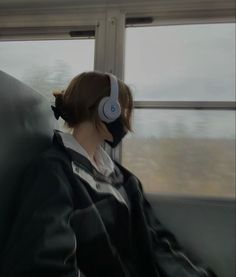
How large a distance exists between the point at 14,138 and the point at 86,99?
0.31 m

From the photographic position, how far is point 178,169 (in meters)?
1.69

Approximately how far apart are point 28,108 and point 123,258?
61 cm

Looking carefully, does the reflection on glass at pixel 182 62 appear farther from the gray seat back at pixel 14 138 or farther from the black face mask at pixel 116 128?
the gray seat back at pixel 14 138

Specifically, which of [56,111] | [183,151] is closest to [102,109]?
[56,111]

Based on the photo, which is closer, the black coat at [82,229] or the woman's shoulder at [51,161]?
the black coat at [82,229]

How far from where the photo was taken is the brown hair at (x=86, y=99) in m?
1.24

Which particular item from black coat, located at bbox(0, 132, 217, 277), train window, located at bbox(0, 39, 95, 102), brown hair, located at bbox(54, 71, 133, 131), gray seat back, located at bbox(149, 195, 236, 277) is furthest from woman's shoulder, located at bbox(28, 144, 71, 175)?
train window, located at bbox(0, 39, 95, 102)

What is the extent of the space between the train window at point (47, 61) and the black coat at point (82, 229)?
70cm

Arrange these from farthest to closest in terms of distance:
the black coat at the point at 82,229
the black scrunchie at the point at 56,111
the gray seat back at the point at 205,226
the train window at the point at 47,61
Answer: the train window at the point at 47,61
the gray seat back at the point at 205,226
the black scrunchie at the point at 56,111
the black coat at the point at 82,229

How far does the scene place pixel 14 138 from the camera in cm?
104

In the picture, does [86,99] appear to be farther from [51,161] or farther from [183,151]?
[183,151]

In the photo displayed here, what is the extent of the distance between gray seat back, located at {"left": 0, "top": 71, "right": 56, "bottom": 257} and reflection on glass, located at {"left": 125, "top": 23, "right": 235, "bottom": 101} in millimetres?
721

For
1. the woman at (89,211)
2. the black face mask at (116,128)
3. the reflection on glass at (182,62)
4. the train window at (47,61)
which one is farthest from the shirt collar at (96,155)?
the train window at (47,61)

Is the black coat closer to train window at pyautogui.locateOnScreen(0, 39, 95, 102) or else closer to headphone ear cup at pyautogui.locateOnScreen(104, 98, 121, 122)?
headphone ear cup at pyautogui.locateOnScreen(104, 98, 121, 122)
